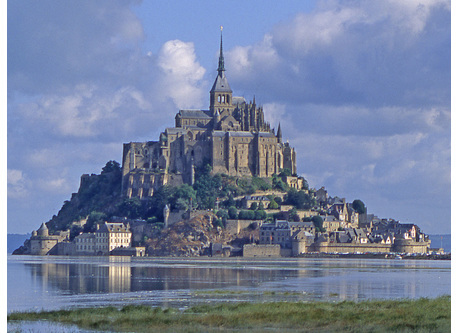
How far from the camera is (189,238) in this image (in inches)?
5044

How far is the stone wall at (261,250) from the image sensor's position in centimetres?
12694

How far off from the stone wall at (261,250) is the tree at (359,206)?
29.5 metres

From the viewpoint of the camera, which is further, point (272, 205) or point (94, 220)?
Answer: point (94, 220)

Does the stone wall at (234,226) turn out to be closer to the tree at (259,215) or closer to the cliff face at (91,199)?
the tree at (259,215)

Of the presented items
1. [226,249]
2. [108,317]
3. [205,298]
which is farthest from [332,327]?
[226,249]

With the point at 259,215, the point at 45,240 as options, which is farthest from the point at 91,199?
the point at 259,215

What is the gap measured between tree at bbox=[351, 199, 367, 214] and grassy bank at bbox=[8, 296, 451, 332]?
10897cm

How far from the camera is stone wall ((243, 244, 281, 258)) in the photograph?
127 m

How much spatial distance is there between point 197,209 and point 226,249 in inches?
383

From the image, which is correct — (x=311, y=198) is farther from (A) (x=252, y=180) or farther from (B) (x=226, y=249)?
(B) (x=226, y=249)

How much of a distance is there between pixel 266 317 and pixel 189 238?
8744cm

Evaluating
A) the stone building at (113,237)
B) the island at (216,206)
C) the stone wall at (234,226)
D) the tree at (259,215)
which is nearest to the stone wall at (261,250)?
the island at (216,206)

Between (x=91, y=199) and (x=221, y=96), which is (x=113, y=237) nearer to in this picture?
(x=91, y=199)

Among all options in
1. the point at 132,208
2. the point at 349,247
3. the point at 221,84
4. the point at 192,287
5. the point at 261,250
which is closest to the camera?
the point at 192,287
